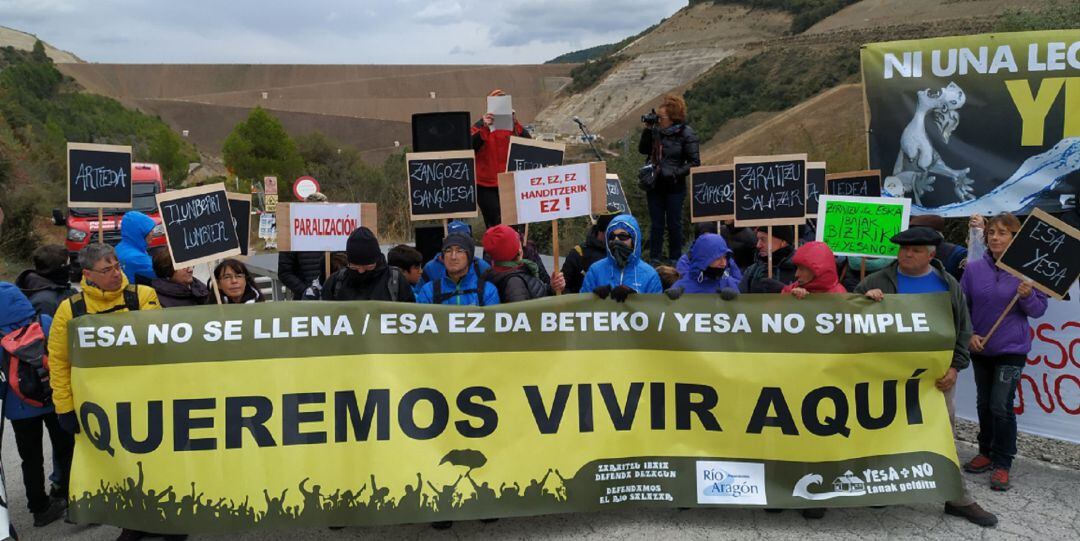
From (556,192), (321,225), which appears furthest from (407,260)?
(556,192)

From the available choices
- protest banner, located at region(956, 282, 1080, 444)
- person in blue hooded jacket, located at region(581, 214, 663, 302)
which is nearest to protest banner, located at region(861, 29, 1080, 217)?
protest banner, located at region(956, 282, 1080, 444)

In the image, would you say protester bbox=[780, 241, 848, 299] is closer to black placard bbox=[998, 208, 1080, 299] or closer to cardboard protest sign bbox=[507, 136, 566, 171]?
black placard bbox=[998, 208, 1080, 299]

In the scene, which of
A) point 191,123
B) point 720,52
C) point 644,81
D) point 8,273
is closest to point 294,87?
point 191,123

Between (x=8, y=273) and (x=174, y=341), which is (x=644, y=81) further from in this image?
(x=174, y=341)

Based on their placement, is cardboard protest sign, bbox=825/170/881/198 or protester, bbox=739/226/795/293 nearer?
protester, bbox=739/226/795/293

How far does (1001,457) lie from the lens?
5.38 meters

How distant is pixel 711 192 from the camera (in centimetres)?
791

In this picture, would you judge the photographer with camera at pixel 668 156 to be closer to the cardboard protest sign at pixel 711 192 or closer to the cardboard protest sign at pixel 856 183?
the cardboard protest sign at pixel 711 192

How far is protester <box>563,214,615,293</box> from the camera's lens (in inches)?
279

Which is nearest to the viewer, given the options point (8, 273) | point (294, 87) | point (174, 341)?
point (174, 341)

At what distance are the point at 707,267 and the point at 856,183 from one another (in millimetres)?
3147

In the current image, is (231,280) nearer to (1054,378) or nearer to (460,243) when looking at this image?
(460,243)

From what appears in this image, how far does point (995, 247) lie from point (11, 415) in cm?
600

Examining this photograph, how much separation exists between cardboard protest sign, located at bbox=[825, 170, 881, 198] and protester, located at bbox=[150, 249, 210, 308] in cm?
537
